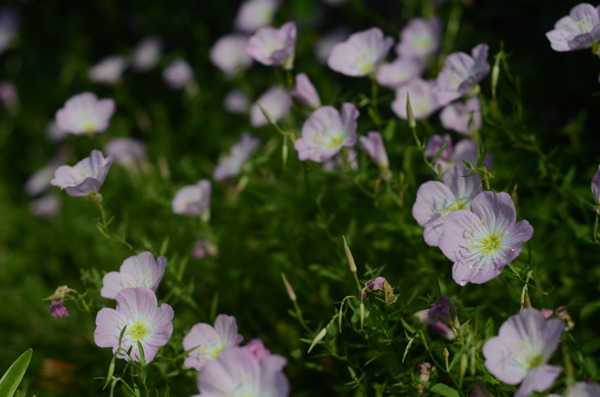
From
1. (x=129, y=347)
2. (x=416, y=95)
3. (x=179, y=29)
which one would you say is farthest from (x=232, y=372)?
(x=179, y=29)

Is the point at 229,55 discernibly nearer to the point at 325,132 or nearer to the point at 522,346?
the point at 325,132

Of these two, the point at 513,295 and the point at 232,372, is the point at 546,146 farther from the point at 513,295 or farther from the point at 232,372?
the point at 232,372

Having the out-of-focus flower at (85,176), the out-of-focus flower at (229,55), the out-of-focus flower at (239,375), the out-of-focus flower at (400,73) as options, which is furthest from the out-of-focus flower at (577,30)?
the out-of-focus flower at (229,55)

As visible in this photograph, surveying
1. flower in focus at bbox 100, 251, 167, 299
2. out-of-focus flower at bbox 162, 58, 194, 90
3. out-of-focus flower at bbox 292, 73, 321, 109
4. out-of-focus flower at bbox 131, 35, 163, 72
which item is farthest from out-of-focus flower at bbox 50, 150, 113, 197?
out-of-focus flower at bbox 131, 35, 163, 72

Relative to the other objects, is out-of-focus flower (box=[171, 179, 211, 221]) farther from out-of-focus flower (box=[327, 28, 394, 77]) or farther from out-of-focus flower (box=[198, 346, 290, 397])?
out-of-focus flower (box=[198, 346, 290, 397])

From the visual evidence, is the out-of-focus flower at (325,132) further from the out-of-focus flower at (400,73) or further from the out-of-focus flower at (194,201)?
the out-of-focus flower at (194,201)

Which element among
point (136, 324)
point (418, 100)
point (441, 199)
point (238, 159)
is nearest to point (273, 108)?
point (238, 159)
